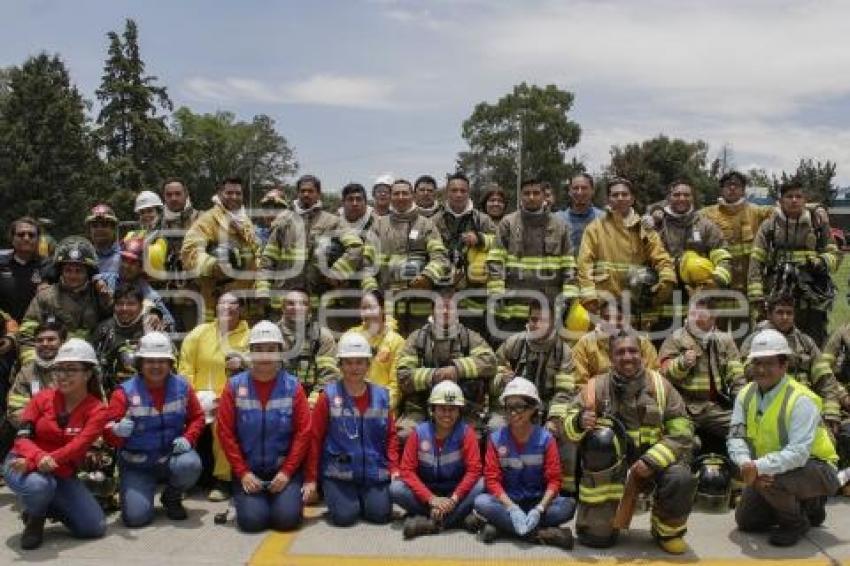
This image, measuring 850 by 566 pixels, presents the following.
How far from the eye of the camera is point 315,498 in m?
6.07

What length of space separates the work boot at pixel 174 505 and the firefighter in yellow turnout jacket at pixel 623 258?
13.0ft

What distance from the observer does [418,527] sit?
5.43m

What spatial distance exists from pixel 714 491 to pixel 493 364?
6.12 ft

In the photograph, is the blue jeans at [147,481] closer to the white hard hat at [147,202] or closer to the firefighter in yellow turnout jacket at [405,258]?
the firefighter in yellow turnout jacket at [405,258]

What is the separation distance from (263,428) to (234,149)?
67.2m

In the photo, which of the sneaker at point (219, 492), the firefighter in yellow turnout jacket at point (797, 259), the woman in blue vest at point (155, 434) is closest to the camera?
the woman in blue vest at point (155, 434)

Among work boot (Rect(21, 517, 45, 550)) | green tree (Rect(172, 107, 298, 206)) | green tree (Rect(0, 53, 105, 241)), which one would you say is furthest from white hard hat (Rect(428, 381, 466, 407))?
green tree (Rect(172, 107, 298, 206))

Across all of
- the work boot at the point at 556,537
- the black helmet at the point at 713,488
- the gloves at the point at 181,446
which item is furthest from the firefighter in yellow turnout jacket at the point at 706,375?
the gloves at the point at 181,446

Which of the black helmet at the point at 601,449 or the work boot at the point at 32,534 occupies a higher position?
the black helmet at the point at 601,449

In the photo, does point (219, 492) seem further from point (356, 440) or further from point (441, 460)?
point (441, 460)

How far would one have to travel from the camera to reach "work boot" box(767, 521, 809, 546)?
5287 millimetres

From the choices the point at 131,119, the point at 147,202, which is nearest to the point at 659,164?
the point at 131,119

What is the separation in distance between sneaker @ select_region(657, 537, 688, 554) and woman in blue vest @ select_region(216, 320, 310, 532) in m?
2.39

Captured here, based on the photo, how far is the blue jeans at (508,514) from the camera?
17.6ft
